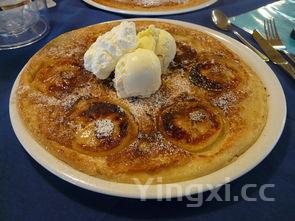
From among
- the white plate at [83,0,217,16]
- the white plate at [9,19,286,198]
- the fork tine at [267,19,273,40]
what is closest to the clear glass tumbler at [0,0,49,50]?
the white plate at [83,0,217,16]

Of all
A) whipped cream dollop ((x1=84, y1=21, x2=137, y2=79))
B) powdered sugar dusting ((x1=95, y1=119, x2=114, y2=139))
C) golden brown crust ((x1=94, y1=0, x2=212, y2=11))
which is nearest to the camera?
powdered sugar dusting ((x1=95, y1=119, x2=114, y2=139))

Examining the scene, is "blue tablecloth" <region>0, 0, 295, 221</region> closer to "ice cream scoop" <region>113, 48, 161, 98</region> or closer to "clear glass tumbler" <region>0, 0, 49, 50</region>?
"ice cream scoop" <region>113, 48, 161, 98</region>

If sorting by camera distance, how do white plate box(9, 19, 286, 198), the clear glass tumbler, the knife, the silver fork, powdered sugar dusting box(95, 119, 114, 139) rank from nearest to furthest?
1. white plate box(9, 19, 286, 198)
2. powdered sugar dusting box(95, 119, 114, 139)
3. the knife
4. the silver fork
5. the clear glass tumbler

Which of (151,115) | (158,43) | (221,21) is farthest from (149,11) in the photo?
(151,115)

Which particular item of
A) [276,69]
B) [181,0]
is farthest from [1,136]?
[181,0]

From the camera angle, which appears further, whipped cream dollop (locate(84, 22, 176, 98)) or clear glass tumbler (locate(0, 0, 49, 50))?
clear glass tumbler (locate(0, 0, 49, 50))

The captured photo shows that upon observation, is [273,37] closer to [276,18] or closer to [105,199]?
[276,18]
